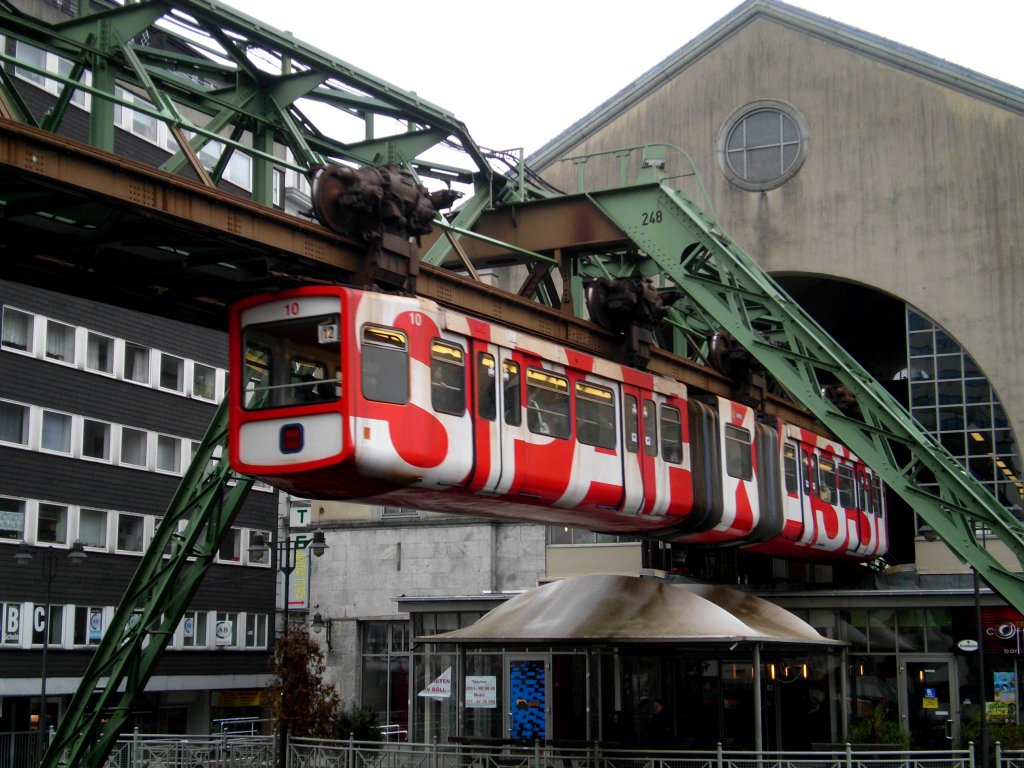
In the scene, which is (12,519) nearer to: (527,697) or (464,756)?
(527,697)

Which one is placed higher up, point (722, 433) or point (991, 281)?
point (991, 281)

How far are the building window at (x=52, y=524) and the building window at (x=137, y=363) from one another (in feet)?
16.9

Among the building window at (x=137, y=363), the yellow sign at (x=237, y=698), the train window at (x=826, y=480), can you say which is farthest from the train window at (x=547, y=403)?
the yellow sign at (x=237, y=698)

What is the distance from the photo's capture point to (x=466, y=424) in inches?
728

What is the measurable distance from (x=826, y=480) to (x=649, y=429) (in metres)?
9.62

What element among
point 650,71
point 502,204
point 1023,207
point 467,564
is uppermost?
point 650,71

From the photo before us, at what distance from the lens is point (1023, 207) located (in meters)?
36.8

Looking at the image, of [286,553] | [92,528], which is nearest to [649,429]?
[286,553]

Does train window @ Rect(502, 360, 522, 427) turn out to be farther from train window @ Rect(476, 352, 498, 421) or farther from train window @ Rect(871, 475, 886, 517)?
train window @ Rect(871, 475, 886, 517)

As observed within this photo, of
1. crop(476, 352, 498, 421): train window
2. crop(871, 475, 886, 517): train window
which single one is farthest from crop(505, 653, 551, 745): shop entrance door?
crop(476, 352, 498, 421): train window

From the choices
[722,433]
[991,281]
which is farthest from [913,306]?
[722,433]

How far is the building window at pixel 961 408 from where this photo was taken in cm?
3647

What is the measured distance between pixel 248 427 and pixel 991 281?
2531 cm

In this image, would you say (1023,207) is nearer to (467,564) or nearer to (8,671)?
(467,564)
